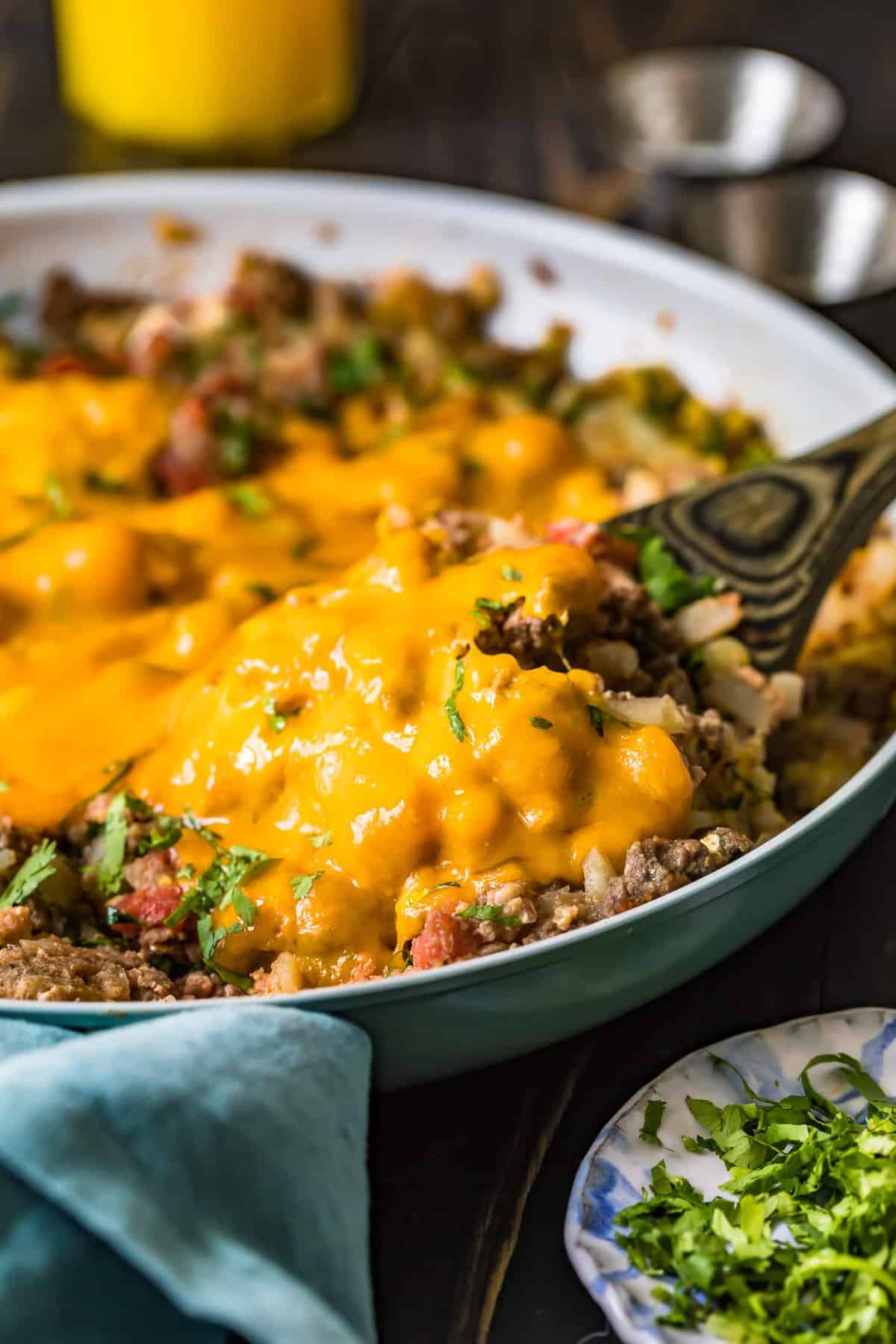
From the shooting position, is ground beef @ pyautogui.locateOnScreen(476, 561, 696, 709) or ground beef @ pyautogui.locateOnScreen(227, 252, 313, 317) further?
ground beef @ pyautogui.locateOnScreen(227, 252, 313, 317)

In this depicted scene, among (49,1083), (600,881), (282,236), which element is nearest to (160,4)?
(282,236)

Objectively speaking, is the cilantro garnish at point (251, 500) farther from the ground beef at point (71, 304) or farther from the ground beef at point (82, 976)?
the ground beef at point (82, 976)

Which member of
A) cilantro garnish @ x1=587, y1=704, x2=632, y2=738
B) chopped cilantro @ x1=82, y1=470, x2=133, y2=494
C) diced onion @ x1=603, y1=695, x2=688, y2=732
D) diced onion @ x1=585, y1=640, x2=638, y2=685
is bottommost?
chopped cilantro @ x1=82, y1=470, x2=133, y2=494

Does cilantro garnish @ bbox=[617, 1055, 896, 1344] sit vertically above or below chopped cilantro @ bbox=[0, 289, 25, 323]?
above

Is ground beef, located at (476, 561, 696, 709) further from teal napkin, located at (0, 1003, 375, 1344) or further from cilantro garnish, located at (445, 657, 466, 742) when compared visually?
teal napkin, located at (0, 1003, 375, 1344)

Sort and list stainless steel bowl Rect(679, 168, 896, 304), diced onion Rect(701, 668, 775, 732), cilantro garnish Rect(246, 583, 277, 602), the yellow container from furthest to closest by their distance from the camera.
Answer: the yellow container
stainless steel bowl Rect(679, 168, 896, 304)
cilantro garnish Rect(246, 583, 277, 602)
diced onion Rect(701, 668, 775, 732)

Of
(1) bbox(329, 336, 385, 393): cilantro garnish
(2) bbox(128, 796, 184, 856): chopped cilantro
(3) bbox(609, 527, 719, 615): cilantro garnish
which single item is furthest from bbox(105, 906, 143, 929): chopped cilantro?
(1) bbox(329, 336, 385, 393): cilantro garnish

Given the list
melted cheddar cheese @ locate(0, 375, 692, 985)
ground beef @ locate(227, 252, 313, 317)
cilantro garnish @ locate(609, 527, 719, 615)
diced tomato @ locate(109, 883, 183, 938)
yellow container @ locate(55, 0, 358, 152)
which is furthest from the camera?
yellow container @ locate(55, 0, 358, 152)

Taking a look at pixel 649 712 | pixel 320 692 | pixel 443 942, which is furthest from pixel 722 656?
pixel 443 942

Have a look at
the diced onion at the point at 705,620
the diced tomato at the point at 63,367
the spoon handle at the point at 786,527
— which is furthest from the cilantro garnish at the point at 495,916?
the diced tomato at the point at 63,367
